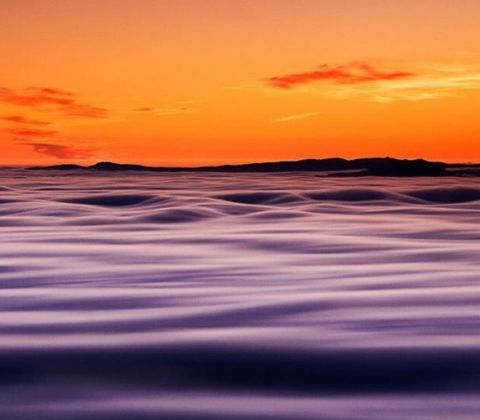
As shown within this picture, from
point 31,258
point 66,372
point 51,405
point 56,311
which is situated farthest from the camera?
point 31,258

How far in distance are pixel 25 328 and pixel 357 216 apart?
906cm

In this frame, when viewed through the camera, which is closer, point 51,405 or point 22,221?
point 51,405

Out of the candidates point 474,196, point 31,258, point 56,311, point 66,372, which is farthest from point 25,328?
point 474,196

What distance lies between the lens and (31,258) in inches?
232

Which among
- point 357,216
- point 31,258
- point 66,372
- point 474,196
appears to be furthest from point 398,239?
point 474,196

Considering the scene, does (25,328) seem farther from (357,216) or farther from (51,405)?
(357,216)

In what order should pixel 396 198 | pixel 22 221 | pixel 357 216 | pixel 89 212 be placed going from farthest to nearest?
pixel 396 198 < pixel 89 212 < pixel 357 216 < pixel 22 221

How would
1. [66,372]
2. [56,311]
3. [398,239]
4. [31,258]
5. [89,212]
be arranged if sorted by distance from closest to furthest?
[66,372] < [56,311] < [31,258] < [398,239] < [89,212]

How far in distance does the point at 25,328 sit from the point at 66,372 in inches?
27.4

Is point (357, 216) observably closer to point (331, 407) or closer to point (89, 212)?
point (89, 212)

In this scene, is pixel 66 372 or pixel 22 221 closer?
pixel 66 372

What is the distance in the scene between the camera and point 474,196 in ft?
62.4

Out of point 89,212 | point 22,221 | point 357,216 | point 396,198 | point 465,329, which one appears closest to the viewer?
point 465,329

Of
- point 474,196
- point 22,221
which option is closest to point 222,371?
point 22,221
